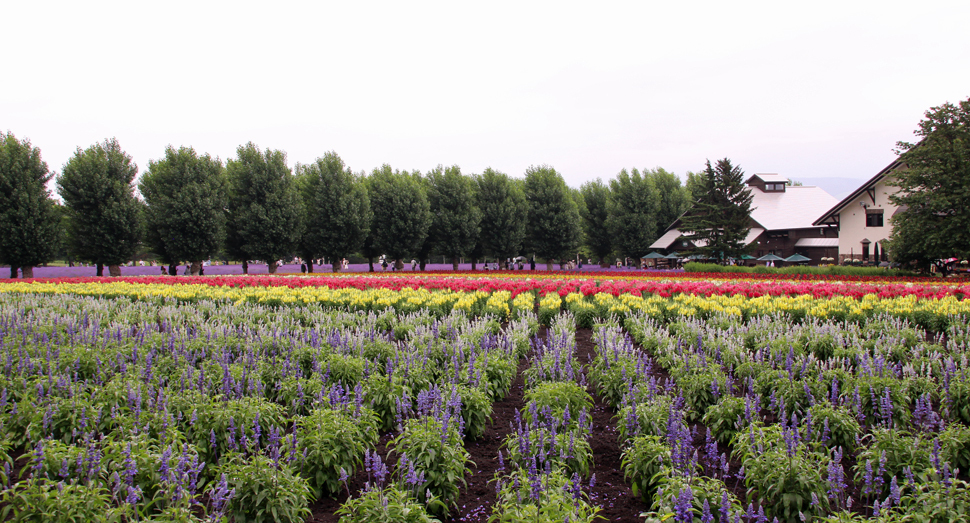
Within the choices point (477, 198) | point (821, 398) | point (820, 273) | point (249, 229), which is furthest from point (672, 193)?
point (821, 398)

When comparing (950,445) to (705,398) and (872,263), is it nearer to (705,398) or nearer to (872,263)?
(705,398)

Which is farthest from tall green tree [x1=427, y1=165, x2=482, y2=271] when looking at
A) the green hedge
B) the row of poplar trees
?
the green hedge

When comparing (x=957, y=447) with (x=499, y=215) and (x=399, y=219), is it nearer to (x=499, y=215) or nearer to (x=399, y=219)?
(x=399, y=219)

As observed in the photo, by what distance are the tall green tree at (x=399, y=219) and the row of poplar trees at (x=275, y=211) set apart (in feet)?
0.36

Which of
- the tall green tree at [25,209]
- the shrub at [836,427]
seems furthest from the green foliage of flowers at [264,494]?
the tall green tree at [25,209]

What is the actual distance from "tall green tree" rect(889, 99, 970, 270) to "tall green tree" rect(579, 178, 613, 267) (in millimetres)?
38585

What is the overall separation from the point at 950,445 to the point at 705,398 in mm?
2318

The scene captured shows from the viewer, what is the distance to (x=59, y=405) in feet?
17.4

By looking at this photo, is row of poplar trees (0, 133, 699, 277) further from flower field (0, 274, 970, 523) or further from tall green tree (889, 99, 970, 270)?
flower field (0, 274, 970, 523)

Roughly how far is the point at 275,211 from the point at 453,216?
17.0 metres

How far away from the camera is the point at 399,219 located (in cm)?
4909

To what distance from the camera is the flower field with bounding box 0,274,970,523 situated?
3.77 meters

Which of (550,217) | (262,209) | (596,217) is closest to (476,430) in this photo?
(262,209)

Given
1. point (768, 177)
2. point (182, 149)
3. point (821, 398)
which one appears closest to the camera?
point (821, 398)
